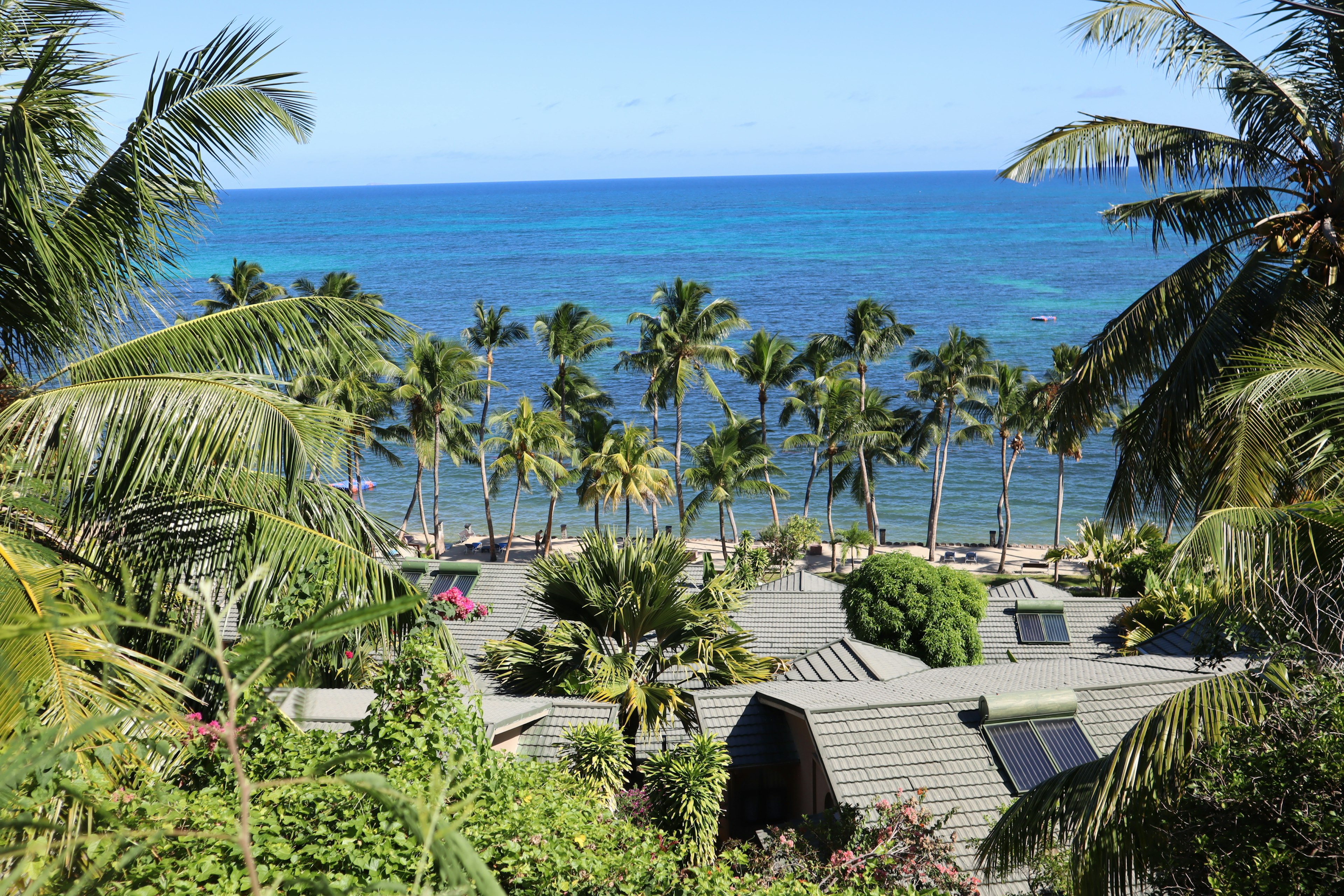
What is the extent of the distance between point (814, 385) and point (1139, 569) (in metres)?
22.7

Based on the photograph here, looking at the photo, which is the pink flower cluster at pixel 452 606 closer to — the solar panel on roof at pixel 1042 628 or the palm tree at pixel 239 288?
the solar panel on roof at pixel 1042 628

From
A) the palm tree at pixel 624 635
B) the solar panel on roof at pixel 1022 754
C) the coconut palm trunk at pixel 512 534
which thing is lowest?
the coconut palm trunk at pixel 512 534

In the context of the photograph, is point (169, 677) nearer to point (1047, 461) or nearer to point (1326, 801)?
point (1326, 801)

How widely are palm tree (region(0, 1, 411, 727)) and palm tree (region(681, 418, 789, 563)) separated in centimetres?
3516

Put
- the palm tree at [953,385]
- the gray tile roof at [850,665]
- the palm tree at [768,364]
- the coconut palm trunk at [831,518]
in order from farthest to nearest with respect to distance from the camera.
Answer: the palm tree at [953,385] < the palm tree at [768,364] < the coconut palm trunk at [831,518] < the gray tile roof at [850,665]

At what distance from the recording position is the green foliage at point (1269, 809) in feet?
16.7

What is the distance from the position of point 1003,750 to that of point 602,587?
5.76 meters

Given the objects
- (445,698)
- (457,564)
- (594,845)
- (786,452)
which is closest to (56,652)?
(445,698)

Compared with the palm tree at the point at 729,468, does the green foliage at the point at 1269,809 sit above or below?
above

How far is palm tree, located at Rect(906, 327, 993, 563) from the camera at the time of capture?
4897 centimetres

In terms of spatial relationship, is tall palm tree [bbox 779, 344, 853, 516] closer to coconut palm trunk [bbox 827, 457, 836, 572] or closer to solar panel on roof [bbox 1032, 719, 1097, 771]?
coconut palm trunk [bbox 827, 457, 836, 572]

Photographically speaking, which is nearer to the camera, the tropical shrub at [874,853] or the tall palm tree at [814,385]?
the tropical shrub at [874,853]

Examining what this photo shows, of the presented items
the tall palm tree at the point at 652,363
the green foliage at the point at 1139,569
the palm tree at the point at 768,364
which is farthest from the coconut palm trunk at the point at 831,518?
the green foliage at the point at 1139,569

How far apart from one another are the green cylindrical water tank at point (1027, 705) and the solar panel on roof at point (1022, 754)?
5.3 inches
